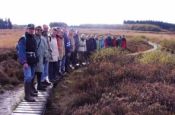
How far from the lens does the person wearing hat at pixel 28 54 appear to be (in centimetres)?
1220

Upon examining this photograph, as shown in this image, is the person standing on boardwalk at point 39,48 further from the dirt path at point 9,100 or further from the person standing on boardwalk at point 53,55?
the person standing on boardwalk at point 53,55

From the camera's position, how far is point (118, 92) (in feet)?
36.8

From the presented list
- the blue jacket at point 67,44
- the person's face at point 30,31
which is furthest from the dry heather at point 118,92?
the blue jacket at point 67,44

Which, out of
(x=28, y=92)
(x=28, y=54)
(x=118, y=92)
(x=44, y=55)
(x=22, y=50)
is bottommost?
(x=28, y=92)

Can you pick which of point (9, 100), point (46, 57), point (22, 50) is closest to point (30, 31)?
point (22, 50)

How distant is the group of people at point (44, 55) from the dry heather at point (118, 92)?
0.66 metres

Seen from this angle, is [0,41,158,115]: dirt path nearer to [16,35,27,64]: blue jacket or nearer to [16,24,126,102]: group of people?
[16,24,126,102]: group of people

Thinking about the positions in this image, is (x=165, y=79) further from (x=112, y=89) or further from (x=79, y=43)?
(x=79, y=43)

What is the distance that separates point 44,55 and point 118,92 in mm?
3687

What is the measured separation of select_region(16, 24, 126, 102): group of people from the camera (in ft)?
40.7

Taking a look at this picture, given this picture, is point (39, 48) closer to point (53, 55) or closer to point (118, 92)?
point (53, 55)

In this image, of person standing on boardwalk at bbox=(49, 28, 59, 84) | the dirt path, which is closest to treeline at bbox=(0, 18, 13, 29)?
person standing on boardwalk at bbox=(49, 28, 59, 84)

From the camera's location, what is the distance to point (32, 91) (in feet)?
43.5

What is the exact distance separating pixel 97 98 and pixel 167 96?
1889mm
